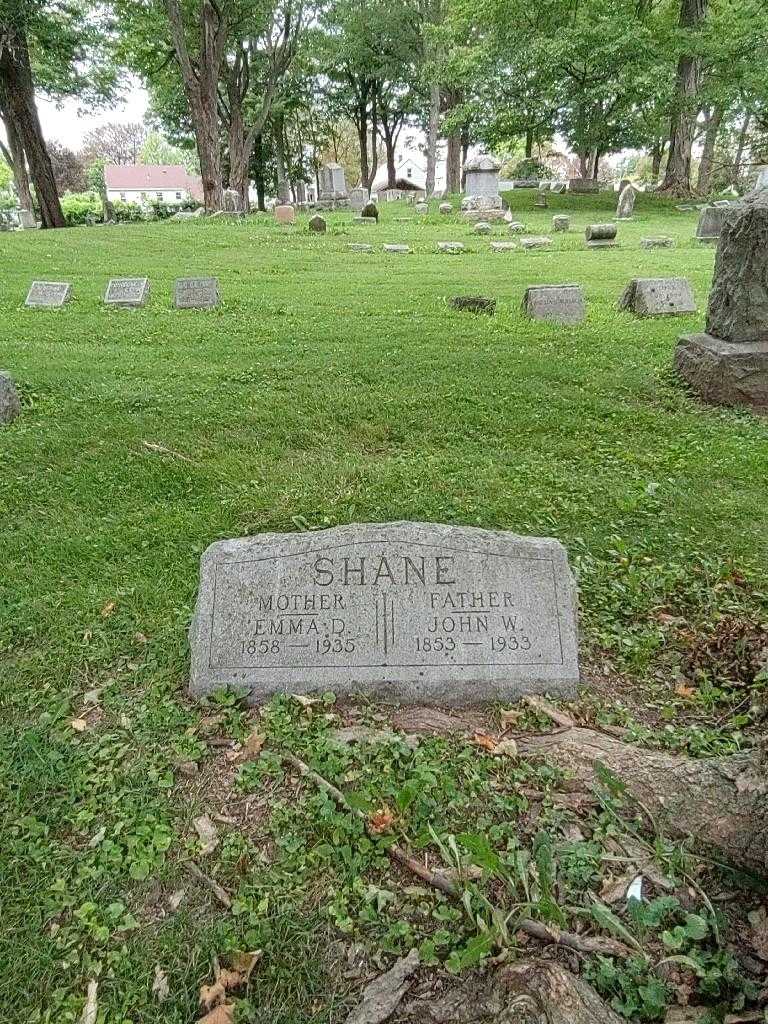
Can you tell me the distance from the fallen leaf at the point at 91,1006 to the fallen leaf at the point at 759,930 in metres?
1.98

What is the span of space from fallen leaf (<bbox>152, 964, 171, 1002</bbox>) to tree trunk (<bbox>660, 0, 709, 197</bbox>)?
2850cm

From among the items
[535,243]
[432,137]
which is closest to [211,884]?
[535,243]

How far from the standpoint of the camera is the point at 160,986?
2092 mm

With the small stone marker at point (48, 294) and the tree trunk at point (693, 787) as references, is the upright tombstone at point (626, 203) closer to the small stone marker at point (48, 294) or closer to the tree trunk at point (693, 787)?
the small stone marker at point (48, 294)

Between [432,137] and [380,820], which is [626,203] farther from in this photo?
[380,820]

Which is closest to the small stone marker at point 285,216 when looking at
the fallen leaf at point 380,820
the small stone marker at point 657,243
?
the small stone marker at point 657,243

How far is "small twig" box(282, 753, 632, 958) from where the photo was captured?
2045 millimetres

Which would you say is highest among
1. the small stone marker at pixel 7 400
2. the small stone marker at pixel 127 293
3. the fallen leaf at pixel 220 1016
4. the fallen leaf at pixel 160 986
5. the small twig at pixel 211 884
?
the small stone marker at pixel 127 293

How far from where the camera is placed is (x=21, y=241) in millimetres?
16406

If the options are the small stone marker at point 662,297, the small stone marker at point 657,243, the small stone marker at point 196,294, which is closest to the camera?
the small stone marker at point 662,297

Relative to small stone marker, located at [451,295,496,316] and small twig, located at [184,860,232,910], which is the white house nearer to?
small stone marker, located at [451,295,496,316]

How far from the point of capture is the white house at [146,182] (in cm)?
7625

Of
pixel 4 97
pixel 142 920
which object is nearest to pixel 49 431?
pixel 142 920

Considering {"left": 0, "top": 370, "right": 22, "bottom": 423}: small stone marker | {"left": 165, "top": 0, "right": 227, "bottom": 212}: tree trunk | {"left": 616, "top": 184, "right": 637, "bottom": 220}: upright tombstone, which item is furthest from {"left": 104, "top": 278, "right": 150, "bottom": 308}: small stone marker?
{"left": 616, "top": 184, "right": 637, "bottom": 220}: upright tombstone
